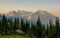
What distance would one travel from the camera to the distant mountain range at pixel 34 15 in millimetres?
2525

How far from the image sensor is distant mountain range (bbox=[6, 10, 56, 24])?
2525 millimetres

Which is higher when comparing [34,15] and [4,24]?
[34,15]

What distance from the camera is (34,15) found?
2.59 m

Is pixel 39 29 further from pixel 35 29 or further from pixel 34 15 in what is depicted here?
pixel 34 15

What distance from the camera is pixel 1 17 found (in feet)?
8.98

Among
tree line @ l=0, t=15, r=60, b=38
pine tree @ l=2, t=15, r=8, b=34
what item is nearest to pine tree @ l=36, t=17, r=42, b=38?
tree line @ l=0, t=15, r=60, b=38

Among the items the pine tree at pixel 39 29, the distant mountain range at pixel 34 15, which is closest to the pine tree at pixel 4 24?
the distant mountain range at pixel 34 15

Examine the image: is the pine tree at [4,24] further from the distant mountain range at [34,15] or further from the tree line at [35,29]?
the distant mountain range at [34,15]

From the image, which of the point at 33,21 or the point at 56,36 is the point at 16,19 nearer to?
the point at 33,21

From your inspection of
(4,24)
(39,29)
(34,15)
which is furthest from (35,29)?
(4,24)

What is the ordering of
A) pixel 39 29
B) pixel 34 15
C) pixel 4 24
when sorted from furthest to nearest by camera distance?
pixel 4 24 → pixel 39 29 → pixel 34 15

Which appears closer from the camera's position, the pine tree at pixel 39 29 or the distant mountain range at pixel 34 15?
the distant mountain range at pixel 34 15

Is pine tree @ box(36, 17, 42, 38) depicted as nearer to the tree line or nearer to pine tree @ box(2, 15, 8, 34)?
the tree line

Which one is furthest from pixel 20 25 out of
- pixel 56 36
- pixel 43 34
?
pixel 56 36
